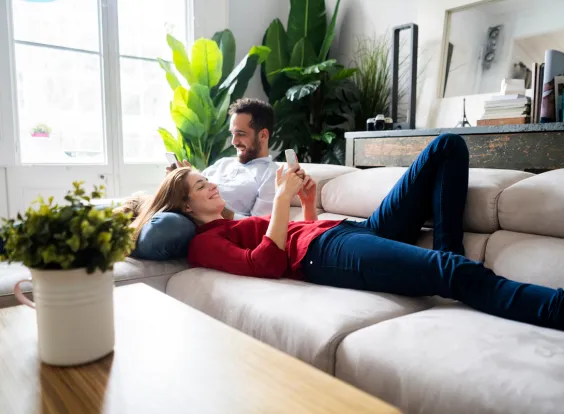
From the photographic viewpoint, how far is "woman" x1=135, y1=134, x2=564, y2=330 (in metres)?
1.11

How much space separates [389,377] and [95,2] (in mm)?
3137

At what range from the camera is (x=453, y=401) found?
2.48ft

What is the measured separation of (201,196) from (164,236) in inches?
8.1

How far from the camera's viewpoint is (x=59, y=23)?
9.78 feet

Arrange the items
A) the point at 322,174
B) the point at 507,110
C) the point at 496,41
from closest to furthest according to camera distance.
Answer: the point at 322,174 → the point at 507,110 → the point at 496,41

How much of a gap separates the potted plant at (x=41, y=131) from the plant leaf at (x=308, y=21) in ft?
5.79

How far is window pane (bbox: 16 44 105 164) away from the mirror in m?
2.28

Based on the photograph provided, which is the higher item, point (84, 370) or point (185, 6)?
point (185, 6)

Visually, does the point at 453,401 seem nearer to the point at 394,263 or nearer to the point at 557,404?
the point at 557,404

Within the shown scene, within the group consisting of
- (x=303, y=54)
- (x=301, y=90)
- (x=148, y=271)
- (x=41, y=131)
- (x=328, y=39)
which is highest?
(x=328, y=39)

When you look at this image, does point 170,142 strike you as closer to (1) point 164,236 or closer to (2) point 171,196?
(2) point 171,196

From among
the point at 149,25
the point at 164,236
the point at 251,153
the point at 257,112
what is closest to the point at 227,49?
the point at 149,25

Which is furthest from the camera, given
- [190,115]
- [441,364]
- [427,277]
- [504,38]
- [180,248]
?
[190,115]

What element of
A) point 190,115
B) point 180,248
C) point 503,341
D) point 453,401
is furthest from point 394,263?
point 190,115
